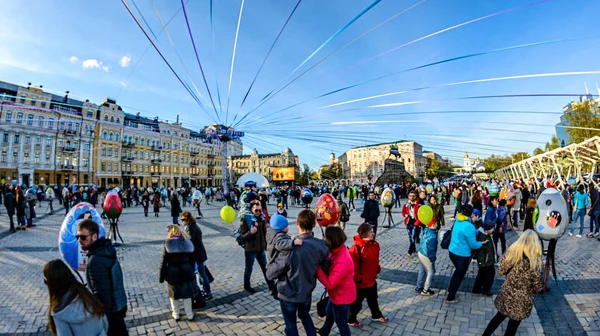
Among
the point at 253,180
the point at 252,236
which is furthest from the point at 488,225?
the point at 253,180

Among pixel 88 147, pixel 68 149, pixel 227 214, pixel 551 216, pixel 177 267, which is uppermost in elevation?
pixel 88 147

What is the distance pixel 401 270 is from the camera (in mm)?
6680

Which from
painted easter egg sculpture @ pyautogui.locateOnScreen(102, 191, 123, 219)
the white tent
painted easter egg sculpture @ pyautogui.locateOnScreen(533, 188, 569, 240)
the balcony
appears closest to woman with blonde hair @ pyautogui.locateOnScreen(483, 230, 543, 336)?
painted easter egg sculpture @ pyautogui.locateOnScreen(533, 188, 569, 240)

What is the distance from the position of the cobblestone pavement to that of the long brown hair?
2043mm

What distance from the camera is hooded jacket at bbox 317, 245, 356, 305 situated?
324 cm

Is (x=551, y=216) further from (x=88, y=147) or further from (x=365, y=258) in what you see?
(x=88, y=147)

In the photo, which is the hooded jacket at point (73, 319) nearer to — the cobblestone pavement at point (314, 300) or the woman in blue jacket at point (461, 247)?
the cobblestone pavement at point (314, 300)

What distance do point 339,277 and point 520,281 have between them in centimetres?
221

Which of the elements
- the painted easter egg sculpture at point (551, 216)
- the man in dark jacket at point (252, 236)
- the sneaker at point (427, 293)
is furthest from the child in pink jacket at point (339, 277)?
the painted easter egg sculpture at point (551, 216)

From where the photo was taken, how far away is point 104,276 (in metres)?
3.07

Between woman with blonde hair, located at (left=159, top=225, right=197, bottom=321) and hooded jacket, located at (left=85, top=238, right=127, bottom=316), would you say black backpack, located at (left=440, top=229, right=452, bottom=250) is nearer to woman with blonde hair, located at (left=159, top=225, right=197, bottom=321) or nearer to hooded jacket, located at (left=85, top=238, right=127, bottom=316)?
woman with blonde hair, located at (left=159, top=225, right=197, bottom=321)

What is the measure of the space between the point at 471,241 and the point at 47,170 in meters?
59.5

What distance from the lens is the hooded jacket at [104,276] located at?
3.04 metres

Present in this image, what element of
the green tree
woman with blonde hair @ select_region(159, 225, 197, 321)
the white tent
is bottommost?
woman with blonde hair @ select_region(159, 225, 197, 321)
